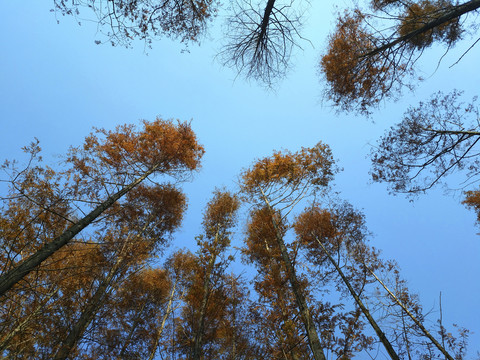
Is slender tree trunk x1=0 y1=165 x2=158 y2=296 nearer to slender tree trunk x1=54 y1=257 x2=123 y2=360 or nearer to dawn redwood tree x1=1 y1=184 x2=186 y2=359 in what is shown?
dawn redwood tree x1=1 y1=184 x2=186 y2=359

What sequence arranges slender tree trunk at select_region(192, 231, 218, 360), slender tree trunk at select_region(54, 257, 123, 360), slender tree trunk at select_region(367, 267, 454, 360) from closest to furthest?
slender tree trunk at select_region(192, 231, 218, 360) < slender tree trunk at select_region(54, 257, 123, 360) < slender tree trunk at select_region(367, 267, 454, 360)

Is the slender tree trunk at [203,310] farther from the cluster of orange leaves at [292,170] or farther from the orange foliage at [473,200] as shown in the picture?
the orange foliage at [473,200]

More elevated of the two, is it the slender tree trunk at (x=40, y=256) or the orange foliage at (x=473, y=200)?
the orange foliage at (x=473, y=200)

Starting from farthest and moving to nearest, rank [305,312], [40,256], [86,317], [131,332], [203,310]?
1. [131,332]
2. [86,317]
3. [305,312]
4. [203,310]
5. [40,256]

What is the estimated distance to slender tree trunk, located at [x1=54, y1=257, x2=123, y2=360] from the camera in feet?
16.5

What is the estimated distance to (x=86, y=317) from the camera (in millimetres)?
5848

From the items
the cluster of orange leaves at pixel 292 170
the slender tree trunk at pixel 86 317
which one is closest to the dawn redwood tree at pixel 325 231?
the cluster of orange leaves at pixel 292 170

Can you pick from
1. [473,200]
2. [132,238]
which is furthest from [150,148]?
[473,200]

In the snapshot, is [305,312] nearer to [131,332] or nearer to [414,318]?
[414,318]

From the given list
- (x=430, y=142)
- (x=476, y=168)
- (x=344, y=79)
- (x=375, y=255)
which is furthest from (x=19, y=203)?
(x=375, y=255)

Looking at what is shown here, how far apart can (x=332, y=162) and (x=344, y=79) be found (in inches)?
190

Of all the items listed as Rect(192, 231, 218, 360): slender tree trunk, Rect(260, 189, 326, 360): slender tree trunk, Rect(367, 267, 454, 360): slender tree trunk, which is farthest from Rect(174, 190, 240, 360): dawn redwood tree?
Rect(367, 267, 454, 360): slender tree trunk

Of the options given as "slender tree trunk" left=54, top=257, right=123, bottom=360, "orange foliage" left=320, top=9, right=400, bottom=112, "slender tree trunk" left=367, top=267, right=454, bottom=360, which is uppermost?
"orange foliage" left=320, top=9, right=400, bottom=112

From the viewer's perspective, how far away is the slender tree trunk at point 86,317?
198 inches
